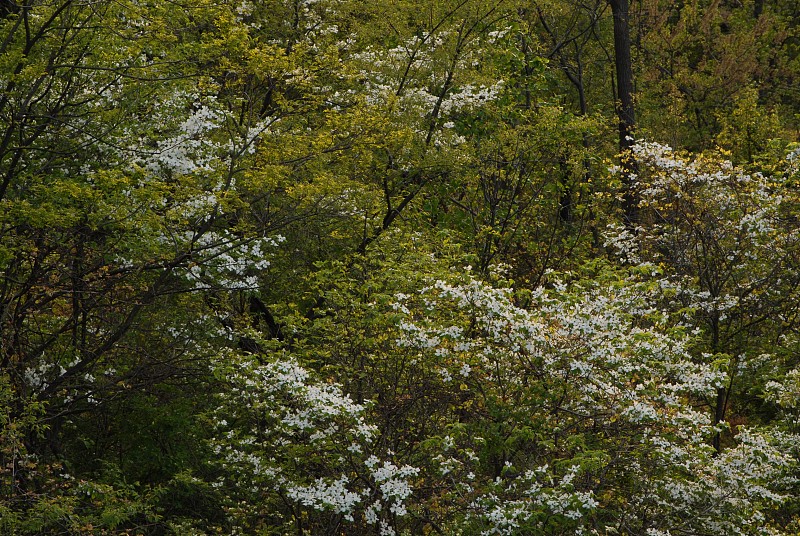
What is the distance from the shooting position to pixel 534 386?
938 centimetres

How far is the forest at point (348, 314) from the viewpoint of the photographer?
934 cm

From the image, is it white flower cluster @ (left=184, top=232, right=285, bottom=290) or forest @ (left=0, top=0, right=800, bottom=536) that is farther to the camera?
white flower cluster @ (left=184, top=232, right=285, bottom=290)

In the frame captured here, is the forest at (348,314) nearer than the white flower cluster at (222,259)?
Yes

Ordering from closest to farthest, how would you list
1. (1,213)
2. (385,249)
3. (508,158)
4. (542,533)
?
(542,533), (1,213), (385,249), (508,158)

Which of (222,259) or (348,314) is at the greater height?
(222,259)

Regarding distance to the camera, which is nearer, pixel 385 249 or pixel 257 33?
pixel 385 249

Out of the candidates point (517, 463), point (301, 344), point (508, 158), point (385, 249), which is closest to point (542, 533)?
point (517, 463)

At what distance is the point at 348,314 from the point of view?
1127 centimetres

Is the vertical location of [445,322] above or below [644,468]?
above

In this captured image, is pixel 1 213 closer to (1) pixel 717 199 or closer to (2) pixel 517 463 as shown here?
(2) pixel 517 463

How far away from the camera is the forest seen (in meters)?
9.34

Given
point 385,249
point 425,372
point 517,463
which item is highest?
point 385,249

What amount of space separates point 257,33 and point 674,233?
9.13 metres

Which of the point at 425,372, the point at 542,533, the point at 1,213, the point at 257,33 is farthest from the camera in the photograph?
the point at 257,33
